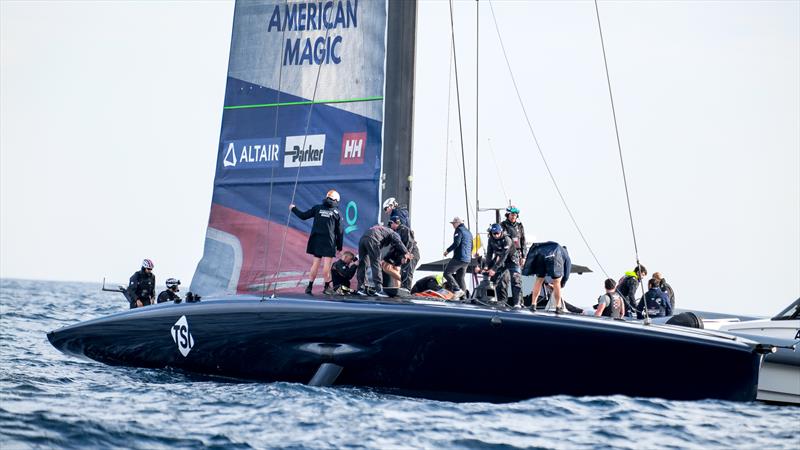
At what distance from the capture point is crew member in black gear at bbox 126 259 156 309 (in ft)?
54.3

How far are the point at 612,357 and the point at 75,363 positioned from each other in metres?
7.00

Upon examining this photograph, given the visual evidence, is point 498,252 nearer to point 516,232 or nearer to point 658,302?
point 516,232

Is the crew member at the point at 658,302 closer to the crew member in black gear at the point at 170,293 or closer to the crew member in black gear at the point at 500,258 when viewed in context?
the crew member in black gear at the point at 500,258

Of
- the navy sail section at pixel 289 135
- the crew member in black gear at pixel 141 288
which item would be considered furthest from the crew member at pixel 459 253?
the crew member in black gear at pixel 141 288

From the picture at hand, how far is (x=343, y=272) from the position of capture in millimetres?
12867

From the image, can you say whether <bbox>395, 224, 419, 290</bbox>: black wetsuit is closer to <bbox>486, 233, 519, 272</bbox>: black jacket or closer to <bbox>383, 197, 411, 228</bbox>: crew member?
<bbox>383, 197, 411, 228</bbox>: crew member

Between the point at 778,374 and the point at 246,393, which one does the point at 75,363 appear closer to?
the point at 246,393

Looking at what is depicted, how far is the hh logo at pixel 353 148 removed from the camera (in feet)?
43.4

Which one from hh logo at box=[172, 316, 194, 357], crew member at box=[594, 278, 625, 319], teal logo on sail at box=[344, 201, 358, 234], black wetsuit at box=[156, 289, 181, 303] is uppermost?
teal logo on sail at box=[344, 201, 358, 234]

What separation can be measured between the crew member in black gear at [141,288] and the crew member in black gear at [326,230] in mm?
4553

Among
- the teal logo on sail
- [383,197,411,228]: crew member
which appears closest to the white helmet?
[383,197,411,228]: crew member

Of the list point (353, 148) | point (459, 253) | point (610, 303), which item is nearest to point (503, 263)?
point (459, 253)

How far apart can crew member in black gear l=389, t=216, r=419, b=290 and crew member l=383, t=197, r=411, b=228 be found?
56 millimetres

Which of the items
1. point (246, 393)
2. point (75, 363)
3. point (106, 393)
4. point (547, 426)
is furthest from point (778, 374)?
point (75, 363)
